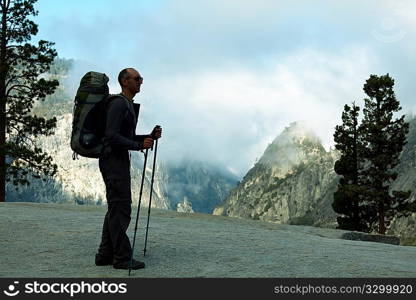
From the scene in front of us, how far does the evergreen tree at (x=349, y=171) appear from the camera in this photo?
43.1m

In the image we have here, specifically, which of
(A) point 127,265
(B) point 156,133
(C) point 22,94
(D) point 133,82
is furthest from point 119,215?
(C) point 22,94

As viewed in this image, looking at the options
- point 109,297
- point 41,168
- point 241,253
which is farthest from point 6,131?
point 109,297

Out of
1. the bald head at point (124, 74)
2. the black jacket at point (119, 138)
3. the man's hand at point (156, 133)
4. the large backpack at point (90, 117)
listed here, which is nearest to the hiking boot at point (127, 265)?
the black jacket at point (119, 138)

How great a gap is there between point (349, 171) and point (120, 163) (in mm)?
39369

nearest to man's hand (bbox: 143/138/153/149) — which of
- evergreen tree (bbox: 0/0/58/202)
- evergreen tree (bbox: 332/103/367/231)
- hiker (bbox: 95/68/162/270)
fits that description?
hiker (bbox: 95/68/162/270)

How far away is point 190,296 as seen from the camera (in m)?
6.02

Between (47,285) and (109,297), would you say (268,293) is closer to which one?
(109,297)

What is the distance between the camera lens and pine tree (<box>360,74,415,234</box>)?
41.8 metres

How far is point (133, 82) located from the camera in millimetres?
7715

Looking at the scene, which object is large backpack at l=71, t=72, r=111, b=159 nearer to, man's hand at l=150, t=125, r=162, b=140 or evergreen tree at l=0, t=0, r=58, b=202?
man's hand at l=150, t=125, r=162, b=140

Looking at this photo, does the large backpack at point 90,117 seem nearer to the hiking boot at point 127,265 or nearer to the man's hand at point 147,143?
the man's hand at point 147,143

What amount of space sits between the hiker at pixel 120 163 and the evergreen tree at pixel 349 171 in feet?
121

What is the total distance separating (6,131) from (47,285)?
88.5ft

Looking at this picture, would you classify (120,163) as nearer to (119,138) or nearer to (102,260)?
(119,138)
